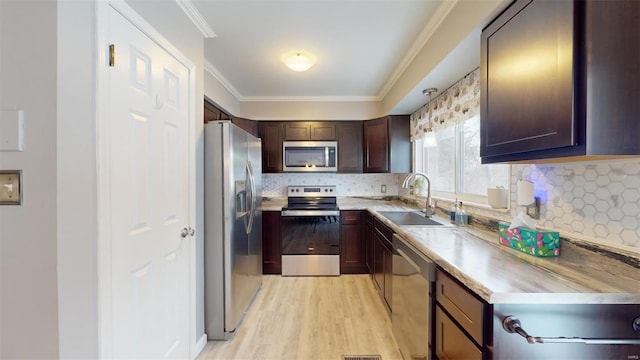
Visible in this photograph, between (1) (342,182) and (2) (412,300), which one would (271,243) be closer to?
(1) (342,182)

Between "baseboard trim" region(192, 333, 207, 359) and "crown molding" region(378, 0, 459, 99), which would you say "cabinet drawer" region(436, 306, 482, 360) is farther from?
"crown molding" region(378, 0, 459, 99)

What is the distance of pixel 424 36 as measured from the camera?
84.9 inches

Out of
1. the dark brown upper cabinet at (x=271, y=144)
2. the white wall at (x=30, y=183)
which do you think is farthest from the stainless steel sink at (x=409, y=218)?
the white wall at (x=30, y=183)

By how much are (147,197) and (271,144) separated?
103 inches

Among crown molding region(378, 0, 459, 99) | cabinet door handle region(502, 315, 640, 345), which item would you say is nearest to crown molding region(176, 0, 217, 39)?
crown molding region(378, 0, 459, 99)

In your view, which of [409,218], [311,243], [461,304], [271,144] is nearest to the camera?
[461,304]

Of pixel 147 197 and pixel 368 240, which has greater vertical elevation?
pixel 147 197

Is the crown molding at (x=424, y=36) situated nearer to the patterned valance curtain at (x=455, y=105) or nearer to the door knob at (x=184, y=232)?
the patterned valance curtain at (x=455, y=105)

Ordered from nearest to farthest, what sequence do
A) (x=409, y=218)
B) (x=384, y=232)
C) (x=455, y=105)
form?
(x=455, y=105)
(x=384, y=232)
(x=409, y=218)

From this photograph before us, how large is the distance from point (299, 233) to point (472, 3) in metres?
2.86

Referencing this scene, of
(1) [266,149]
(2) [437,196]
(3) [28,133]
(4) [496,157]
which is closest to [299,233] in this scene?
(1) [266,149]

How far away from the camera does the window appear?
2154 mm

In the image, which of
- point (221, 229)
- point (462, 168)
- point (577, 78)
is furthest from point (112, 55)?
point (462, 168)

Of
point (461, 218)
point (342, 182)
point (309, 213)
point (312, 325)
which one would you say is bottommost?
point (312, 325)
